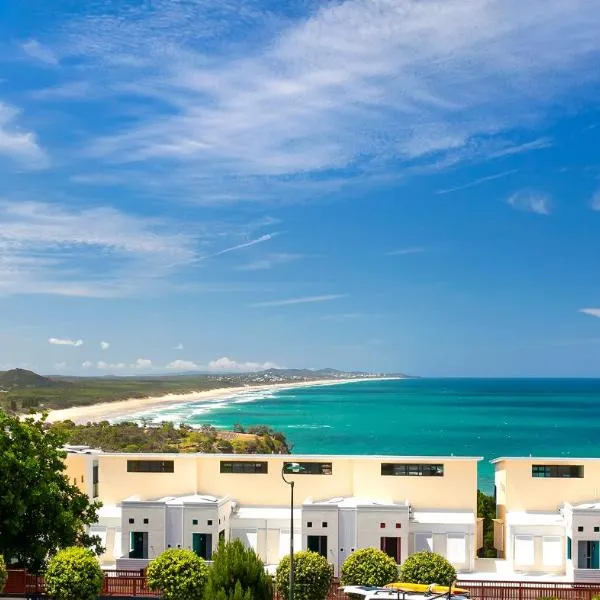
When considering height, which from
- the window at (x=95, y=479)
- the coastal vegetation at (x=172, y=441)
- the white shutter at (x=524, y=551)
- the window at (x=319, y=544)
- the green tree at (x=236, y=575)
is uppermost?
the window at (x=95, y=479)

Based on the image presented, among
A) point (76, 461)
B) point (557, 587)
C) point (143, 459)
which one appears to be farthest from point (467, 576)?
point (76, 461)

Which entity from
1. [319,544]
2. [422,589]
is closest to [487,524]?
[319,544]

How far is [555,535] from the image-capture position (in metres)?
31.7

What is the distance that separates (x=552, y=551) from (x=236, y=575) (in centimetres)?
1309

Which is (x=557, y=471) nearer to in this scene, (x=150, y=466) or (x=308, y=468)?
(x=308, y=468)

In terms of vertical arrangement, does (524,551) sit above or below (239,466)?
below

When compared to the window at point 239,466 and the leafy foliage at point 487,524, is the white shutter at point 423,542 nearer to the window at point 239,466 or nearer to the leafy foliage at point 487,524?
the leafy foliage at point 487,524

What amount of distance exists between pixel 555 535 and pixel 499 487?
11.8 feet

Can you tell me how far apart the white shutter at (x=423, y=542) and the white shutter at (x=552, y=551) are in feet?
13.1

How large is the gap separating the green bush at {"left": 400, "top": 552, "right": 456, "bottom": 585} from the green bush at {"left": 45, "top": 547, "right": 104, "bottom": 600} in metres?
8.97

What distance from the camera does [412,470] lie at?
33.4 meters

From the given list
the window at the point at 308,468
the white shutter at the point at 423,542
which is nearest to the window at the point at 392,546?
the white shutter at the point at 423,542

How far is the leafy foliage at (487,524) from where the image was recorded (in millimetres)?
34688

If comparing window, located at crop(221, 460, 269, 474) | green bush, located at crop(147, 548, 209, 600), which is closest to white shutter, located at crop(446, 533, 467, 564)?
window, located at crop(221, 460, 269, 474)
